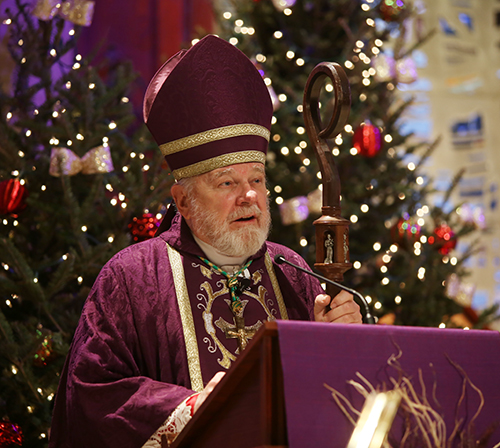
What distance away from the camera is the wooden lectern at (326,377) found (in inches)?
49.1

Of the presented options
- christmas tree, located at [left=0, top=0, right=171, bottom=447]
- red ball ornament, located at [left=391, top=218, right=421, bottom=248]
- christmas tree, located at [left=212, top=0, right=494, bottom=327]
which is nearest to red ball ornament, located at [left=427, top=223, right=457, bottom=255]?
christmas tree, located at [left=212, top=0, right=494, bottom=327]

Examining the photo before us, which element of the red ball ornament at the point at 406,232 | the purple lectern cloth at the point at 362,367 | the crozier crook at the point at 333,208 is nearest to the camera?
the purple lectern cloth at the point at 362,367

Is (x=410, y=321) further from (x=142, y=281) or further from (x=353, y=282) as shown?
(x=142, y=281)

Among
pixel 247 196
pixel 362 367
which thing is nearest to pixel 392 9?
pixel 247 196

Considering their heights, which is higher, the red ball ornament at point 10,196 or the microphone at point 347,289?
the red ball ornament at point 10,196

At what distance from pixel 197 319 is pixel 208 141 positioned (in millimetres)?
644

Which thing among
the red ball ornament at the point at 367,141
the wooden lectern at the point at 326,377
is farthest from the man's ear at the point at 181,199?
the red ball ornament at the point at 367,141

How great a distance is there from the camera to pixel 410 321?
15.0 feet

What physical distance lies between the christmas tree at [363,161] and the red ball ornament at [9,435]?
215 cm

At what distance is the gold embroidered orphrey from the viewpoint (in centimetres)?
218

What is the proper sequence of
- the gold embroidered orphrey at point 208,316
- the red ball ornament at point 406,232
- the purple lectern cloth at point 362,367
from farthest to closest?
the red ball ornament at point 406,232, the gold embroidered orphrey at point 208,316, the purple lectern cloth at point 362,367

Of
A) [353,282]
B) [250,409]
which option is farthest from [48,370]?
[353,282]

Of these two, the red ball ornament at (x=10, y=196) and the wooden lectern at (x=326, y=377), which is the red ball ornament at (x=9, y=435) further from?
the wooden lectern at (x=326, y=377)

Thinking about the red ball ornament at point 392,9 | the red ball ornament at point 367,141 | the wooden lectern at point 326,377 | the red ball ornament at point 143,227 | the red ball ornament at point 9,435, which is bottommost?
the red ball ornament at point 9,435
